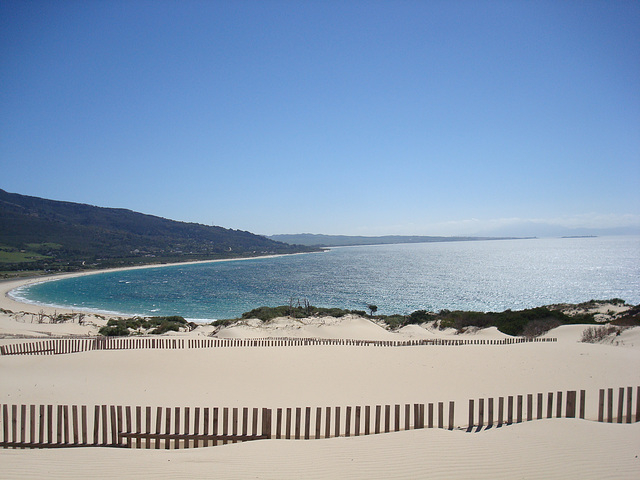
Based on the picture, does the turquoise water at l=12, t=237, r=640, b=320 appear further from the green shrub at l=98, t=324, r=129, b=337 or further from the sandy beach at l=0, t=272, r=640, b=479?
the sandy beach at l=0, t=272, r=640, b=479

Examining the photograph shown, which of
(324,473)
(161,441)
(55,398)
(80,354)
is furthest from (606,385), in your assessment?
(80,354)

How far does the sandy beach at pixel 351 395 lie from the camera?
5.50 metres

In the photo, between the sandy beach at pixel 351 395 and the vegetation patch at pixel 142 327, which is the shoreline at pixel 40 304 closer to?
the vegetation patch at pixel 142 327

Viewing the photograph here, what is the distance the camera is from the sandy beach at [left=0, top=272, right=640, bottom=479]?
5.50m

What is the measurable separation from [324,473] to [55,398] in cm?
947

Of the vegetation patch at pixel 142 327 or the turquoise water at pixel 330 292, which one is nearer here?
the vegetation patch at pixel 142 327

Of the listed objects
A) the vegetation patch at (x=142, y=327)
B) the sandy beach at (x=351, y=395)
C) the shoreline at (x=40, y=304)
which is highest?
the sandy beach at (x=351, y=395)

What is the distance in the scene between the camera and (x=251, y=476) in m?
5.23

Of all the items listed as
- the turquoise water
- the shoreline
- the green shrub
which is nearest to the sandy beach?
the green shrub

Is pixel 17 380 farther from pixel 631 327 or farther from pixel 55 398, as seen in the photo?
pixel 631 327

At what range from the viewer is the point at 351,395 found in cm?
1110

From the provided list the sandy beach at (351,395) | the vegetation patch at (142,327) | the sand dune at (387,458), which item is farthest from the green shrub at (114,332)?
the sand dune at (387,458)

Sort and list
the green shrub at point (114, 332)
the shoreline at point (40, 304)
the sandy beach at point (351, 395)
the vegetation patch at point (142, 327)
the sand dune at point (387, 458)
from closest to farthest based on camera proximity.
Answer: the sand dune at point (387, 458), the sandy beach at point (351, 395), the green shrub at point (114, 332), the vegetation patch at point (142, 327), the shoreline at point (40, 304)

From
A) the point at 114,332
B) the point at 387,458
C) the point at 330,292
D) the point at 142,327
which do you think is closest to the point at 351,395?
the point at 387,458
